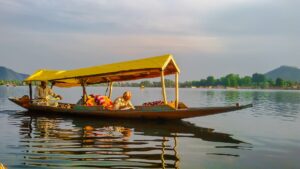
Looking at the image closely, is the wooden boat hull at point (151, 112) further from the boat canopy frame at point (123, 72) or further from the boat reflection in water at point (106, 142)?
the boat canopy frame at point (123, 72)

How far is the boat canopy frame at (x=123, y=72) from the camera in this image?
57.5 feet

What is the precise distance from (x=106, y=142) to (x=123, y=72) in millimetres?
6559

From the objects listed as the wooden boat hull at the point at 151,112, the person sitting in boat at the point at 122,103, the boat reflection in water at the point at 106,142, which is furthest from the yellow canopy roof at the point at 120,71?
the boat reflection in water at the point at 106,142

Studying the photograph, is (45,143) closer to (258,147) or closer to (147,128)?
(147,128)

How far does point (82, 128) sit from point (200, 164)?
8291mm

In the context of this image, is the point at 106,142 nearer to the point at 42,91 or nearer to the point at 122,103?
the point at 122,103

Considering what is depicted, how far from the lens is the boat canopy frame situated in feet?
57.5

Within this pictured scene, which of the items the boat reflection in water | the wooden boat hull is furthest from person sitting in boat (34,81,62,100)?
the boat reflection in water

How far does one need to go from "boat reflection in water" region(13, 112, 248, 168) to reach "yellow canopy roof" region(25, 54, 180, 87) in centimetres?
259

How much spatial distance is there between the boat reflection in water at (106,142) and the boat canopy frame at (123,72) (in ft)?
7.54

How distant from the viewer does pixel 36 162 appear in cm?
958

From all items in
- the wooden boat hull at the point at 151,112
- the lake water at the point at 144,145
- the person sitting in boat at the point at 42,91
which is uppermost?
the person sitting in boat at the point at 42,91

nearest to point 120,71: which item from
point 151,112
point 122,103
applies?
point 122,103

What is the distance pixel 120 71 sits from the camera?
61.2ft
